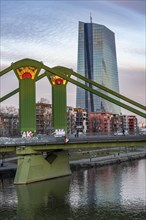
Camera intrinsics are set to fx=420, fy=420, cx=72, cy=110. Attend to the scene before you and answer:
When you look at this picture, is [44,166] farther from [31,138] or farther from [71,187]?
[71,187]

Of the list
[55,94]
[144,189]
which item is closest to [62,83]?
[55,94]

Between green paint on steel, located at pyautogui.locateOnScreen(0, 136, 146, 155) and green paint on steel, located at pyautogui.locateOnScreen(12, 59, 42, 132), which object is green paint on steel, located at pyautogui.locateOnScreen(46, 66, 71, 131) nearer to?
green paint on steel, located at pyautogui.locateOnScreen(12, 59, 42, 132)

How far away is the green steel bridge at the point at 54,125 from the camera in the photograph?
209 feet

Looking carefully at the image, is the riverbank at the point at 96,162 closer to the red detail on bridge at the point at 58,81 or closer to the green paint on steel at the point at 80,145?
the red detail on bridge at the point at 58,81

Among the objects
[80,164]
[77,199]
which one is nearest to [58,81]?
[80,164]

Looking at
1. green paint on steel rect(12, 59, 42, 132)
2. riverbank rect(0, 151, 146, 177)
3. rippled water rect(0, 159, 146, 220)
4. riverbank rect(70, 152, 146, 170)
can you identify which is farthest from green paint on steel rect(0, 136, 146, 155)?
riverbank rect(70, 152, 146, 170)

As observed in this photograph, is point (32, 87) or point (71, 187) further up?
point (32, 87)

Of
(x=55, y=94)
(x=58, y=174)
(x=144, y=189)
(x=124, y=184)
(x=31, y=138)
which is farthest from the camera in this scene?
(x=55, y=94)

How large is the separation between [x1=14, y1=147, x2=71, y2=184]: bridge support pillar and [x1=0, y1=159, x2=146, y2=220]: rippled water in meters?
1.88

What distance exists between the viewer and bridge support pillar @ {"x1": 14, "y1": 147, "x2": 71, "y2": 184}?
220 feet

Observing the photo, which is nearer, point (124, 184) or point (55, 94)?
point (124, 184)

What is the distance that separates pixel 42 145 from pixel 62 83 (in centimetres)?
1969

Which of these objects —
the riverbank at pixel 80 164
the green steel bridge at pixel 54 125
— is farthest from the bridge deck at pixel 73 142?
the riverbank at pixel 80 164

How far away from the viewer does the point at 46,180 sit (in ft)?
231
